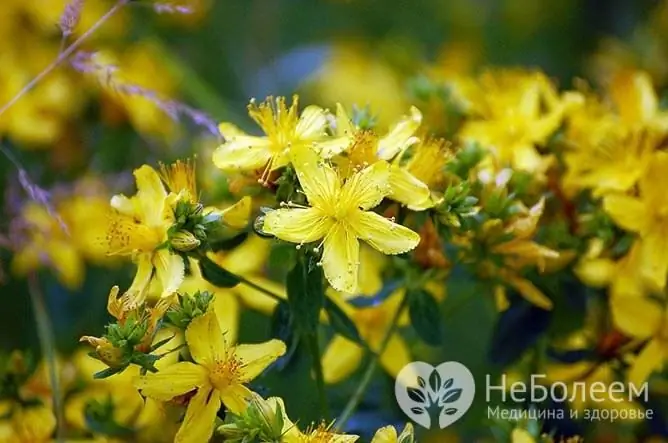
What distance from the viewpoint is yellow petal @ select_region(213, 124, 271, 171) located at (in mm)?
732

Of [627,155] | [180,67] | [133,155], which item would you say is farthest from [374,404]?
[180,67]

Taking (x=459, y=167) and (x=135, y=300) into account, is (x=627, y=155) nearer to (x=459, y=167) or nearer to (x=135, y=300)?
(x=459, y=167)

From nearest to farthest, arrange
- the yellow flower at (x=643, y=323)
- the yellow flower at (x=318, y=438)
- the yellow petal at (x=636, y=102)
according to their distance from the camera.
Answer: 1. the yellow flower at (x=318, y=438)
2. the yellow flower at (x=643, y=323)
3. the yellow petal at (x=636, y=102)

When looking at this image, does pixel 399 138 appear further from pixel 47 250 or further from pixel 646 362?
pixel 47 250

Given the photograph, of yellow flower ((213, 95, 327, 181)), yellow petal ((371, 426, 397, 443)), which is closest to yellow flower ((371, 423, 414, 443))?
yellow petal ((371, 426, 397, 443))

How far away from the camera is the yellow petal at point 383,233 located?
2.25 ft

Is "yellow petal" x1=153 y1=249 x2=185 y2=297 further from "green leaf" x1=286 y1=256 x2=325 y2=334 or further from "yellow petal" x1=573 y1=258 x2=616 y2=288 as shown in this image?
"yellow petal" x1=573 y1=258 x2=616 y2=288

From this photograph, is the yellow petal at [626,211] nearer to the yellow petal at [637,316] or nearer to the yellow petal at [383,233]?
the yellow petal at [637,316]

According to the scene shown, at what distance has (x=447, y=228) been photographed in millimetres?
760

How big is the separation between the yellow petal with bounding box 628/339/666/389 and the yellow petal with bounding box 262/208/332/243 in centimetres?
32

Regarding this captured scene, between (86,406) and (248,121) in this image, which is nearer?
(86,406)

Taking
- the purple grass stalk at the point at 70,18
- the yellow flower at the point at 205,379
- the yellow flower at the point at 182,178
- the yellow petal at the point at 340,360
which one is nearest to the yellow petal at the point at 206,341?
the yellow flower at the point at 205,379

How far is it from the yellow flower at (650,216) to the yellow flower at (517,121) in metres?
0.09

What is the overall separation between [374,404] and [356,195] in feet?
0.82
